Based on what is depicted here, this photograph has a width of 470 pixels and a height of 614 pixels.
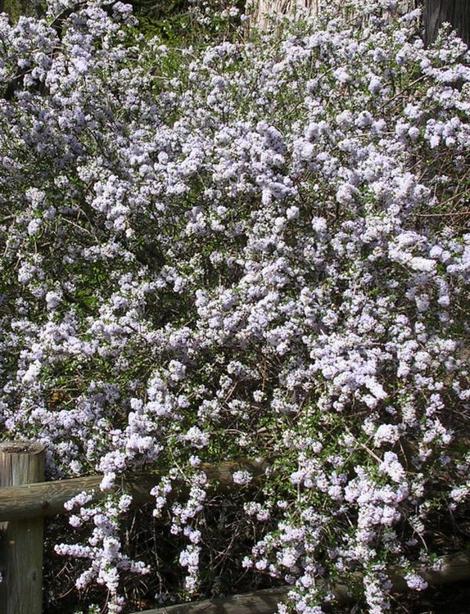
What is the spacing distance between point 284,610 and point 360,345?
115 cm

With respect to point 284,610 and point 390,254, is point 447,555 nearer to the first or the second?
point 284,610

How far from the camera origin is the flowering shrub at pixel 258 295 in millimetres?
3623

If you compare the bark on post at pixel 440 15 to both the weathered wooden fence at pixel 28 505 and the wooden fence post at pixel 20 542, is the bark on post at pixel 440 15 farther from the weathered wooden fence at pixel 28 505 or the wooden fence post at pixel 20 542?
the wooden fence post at pixel 20 542

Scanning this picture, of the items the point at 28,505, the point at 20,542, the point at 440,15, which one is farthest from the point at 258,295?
the point at 440,15

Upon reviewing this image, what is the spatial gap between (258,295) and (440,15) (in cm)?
366

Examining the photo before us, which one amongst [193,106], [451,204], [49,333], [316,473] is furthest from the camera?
[193,106]

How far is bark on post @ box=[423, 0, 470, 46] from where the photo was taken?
6547 millimetres

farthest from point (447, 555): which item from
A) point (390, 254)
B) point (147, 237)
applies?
point (147, 237)

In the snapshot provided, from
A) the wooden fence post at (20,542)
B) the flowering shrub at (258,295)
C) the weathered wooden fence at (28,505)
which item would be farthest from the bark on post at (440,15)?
the wooden fence post at (20,542)

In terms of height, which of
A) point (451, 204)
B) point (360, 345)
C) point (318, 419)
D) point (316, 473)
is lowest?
point (316, 473)

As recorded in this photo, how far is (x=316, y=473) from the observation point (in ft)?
11.7

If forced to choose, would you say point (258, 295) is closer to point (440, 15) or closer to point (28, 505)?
point (28, 505)

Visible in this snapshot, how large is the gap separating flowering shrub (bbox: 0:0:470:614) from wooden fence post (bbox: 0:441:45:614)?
0.66 ft

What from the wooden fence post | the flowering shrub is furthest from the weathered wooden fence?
the flowering shrub
